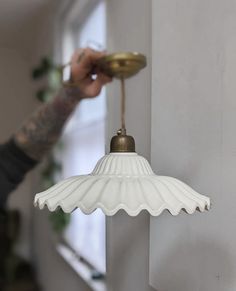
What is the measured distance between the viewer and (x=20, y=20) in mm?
2418

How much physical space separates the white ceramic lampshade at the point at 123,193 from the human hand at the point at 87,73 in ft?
1.11

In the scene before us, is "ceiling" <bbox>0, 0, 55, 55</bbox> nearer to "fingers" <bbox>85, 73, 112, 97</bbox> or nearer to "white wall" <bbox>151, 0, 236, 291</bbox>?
"fingers" <bbox>85, 73, 112, 97</bbox>

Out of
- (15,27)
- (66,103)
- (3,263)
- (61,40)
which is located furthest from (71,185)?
(3,263)

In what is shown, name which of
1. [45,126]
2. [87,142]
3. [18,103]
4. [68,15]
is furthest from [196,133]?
[18,103]

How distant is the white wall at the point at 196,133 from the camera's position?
531 millimetres

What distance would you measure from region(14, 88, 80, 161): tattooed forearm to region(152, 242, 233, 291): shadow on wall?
54cm

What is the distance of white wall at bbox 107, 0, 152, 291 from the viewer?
0.75m

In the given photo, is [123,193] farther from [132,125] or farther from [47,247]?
[47,247]

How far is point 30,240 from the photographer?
3.18 metres

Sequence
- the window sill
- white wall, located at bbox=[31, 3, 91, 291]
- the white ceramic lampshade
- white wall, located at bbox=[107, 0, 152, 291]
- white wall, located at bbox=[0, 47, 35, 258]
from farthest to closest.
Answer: white wall, located at bbox=[0, 47, 35, 258]
white wall, located at bbox=[31, 3, 91, 291]
the window sill
white wall, located at bbox=[107, 0, 152, 291]
the white ceramic lampshade

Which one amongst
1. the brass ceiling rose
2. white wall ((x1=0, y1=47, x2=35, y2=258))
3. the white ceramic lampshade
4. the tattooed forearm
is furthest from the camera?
white wall ((x1=0, y1=47, x2=35, y2=258))

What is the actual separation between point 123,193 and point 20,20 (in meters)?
2.27

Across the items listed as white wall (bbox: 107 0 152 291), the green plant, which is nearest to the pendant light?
white wall (bbox: 107 0 152 291)

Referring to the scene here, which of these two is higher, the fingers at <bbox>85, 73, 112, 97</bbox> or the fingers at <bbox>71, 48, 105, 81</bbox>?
the fingers at <bbox>71, 48, 105, 81</bbox>
